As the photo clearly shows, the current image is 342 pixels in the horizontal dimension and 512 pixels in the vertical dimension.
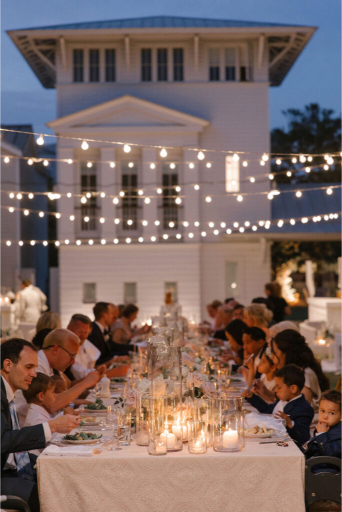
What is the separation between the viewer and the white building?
2162 centimetres

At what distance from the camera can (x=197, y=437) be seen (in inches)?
157

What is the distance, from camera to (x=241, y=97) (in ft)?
72.6

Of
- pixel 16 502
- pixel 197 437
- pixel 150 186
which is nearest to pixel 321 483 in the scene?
pixel 197 437

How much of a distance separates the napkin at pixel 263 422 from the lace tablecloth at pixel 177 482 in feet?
1.81

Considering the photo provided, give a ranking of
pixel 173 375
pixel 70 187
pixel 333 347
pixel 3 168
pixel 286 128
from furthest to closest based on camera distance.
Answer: pixel 286 128
pixel 3 168
pixel 70 187
pixel 333 347
pixel 173 375

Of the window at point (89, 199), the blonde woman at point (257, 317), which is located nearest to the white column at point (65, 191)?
the window at point (89, 199)

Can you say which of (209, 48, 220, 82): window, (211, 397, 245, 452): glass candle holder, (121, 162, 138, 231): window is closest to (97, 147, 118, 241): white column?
(121, 162, 138, 231): window

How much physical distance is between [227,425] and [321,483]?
2.18 ft

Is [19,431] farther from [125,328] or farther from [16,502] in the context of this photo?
[125,328]

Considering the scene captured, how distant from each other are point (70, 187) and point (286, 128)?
911 inches

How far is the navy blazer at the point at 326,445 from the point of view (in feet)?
14.8

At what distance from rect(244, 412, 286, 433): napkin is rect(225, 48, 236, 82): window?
61.3 ft

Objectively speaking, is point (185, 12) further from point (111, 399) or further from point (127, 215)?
point (111, 399)

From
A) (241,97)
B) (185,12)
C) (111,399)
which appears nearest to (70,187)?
(241,97)
